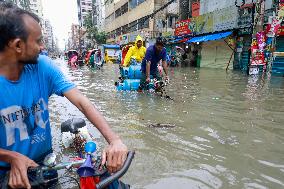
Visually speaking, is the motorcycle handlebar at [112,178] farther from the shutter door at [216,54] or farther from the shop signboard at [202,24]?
the shop signboard at [202,24]

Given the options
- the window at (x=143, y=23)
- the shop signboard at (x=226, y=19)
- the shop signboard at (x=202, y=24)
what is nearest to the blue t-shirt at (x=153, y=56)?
the shop signboard at (x=226, y=19)

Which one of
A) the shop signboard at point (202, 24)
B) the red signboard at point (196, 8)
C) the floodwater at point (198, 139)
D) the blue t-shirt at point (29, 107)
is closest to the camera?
the blue t-shirt at point (29, 107)

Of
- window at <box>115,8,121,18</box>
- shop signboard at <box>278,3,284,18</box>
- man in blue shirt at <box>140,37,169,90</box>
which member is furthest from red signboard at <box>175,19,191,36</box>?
window at <box>115,8,121,18</box>

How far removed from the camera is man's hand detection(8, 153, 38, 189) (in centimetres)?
142

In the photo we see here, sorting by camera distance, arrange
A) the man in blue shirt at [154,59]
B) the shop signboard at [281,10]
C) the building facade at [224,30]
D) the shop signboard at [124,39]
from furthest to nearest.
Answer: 1. the shop signboard at [124,39]
2. the building facade at [224,30]
3. the shop signboard at [281,10]
4. the man in blue shirt at [154,59]

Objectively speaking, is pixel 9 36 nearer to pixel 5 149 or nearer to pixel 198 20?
pixel 5 149

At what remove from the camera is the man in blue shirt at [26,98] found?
4.97 ft

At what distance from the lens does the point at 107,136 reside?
5.28 feet

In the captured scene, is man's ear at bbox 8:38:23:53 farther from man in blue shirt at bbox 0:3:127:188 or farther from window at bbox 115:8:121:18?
window at bbox 115:8:121:18

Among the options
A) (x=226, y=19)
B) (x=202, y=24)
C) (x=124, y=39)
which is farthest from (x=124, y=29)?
(x=226, y=19)

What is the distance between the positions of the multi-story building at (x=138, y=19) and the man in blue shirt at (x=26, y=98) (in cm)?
1945

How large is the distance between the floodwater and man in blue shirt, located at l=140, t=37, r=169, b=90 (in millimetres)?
683

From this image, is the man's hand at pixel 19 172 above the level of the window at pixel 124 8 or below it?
below

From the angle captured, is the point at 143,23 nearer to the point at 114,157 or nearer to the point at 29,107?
the point at 29,107
